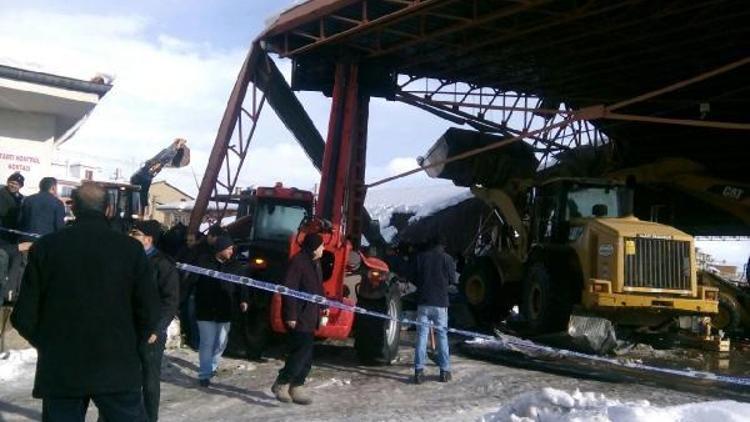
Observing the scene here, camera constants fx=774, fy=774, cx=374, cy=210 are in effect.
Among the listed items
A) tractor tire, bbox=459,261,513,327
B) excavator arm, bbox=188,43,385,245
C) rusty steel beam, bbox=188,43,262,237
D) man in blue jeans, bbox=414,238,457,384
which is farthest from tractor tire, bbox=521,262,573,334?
rusty steel beam, bbox=188,43,262,237

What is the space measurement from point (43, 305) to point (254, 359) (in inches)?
239

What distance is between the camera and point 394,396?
8141 mm

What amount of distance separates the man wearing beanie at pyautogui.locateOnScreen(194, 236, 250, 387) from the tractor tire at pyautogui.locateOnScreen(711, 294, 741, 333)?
10815 mm

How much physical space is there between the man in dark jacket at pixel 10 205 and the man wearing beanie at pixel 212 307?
9.16 ft

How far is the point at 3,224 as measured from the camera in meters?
9.37

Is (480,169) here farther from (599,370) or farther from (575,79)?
(599,370)

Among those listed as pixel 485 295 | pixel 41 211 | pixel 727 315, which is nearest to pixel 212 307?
pixel 41 211

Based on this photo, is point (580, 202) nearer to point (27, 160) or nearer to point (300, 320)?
point (300, 320)

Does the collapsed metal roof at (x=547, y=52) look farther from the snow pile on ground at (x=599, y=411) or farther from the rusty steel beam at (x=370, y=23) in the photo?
the snow pile on ground at (x=599, y=411)

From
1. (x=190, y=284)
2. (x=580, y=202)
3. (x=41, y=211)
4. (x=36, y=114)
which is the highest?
(x=36, y=114)

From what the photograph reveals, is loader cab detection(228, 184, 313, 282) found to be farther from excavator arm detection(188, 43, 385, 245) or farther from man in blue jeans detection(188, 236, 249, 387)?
excavator arm detection(188, 43, 385, 245)

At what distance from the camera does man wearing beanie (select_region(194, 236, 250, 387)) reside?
26.6ft

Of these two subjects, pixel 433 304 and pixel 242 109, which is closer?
pixel 433 304

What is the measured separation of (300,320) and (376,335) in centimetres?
265
